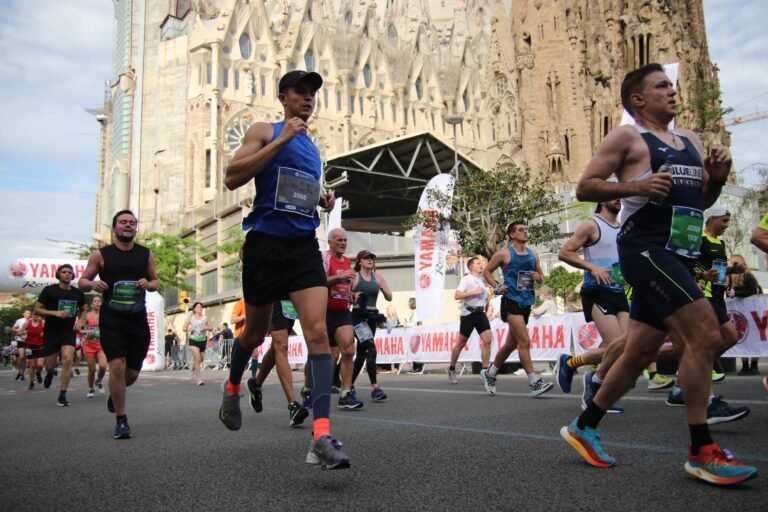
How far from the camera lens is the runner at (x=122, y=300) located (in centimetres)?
614

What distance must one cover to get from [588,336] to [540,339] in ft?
4.49

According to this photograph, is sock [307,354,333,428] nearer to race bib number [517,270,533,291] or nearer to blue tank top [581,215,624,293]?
blue tank top [581,215,624,293]

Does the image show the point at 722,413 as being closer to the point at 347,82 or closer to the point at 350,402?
the point at 350,402

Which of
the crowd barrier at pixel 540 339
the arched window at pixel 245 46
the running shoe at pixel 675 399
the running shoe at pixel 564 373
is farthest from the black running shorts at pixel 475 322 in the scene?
the arched window at pixel 245 46

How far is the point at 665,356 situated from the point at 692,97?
6873 centimetres

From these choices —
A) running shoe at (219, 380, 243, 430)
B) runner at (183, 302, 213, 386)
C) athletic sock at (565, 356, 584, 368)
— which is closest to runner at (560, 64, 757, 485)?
running shoe at (219, 380, 243, 430)

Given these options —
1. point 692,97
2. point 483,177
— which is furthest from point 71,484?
point 692,97

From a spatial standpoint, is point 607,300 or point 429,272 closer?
point 607,300

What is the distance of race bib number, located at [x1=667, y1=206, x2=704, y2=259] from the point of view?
11.7ft

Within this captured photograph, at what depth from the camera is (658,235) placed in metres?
3.60

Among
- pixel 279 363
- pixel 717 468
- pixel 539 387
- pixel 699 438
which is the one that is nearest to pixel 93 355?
pixel 279 363

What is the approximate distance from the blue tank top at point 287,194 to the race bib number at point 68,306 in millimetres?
7582

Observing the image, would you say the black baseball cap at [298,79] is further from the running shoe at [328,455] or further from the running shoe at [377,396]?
the running shoe at [377,396]

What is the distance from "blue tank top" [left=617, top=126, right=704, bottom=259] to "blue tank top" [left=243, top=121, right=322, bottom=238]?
1.74 m
